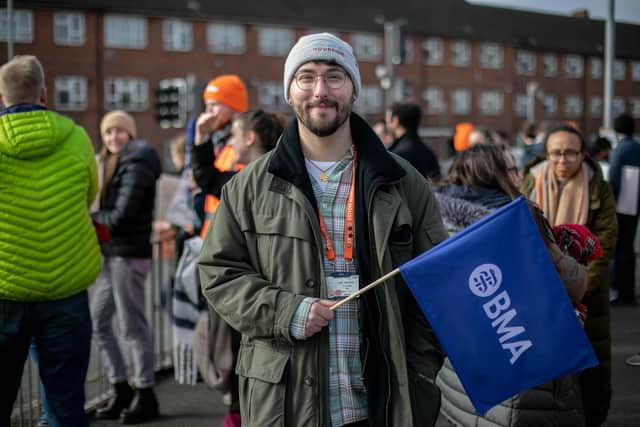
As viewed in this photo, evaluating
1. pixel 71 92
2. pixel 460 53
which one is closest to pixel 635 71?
pixel 460 53

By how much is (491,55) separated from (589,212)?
55.8m

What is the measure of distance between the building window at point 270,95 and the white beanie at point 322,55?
45336 millimetres

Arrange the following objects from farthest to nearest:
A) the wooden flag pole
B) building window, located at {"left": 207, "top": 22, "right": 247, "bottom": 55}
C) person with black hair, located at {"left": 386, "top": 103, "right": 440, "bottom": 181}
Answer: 1. building window, located at {"left": 207, "top": 22, "right": 247, "bottom": 55}
2. person with black hair, located at {"left": 386, "top": 103, "right": 440, "bottom": 181}
3. the wooden flag pole

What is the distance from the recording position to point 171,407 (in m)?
5.66

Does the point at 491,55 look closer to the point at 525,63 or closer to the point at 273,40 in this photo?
the point at 525,63

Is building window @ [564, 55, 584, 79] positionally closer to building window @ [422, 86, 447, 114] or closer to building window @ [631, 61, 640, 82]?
building window @ [631, 61, 640, 82]

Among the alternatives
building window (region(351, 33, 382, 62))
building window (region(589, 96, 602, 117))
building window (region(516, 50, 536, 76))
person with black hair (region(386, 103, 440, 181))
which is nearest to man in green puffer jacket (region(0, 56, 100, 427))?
person with black hair (region(386, 103, 440, 181))

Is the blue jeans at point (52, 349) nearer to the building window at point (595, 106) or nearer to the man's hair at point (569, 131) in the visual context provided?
the man's hair at point (569, 131)

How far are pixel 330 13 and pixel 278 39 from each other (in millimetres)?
5399

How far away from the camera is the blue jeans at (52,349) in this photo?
3.63 m

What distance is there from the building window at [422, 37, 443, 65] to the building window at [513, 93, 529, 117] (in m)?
7.46

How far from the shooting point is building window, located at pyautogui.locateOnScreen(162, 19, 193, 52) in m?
44.9

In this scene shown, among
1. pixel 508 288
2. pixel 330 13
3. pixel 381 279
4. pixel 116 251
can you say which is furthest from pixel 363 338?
pixel 330 13

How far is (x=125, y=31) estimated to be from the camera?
143 feet
